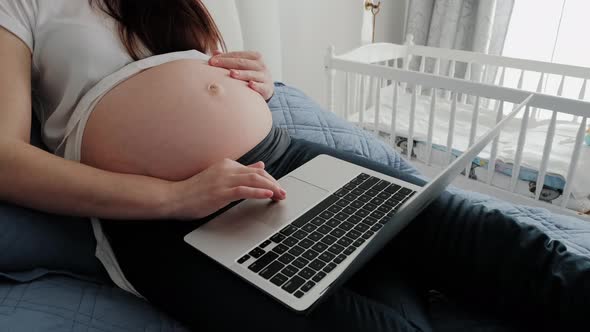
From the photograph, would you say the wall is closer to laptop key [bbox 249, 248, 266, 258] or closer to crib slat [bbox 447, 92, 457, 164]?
crib slat [bbox 447, 92, 457, 164]

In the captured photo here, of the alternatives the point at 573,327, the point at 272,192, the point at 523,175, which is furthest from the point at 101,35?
the point at 523,175

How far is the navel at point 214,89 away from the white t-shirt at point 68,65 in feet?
0.43

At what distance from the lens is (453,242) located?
0.70 meters

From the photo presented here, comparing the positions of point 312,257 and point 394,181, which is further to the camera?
point 394,181

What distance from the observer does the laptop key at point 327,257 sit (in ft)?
2.07

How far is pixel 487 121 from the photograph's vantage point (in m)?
1.95

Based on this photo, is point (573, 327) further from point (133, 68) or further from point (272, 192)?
point (133, 68)

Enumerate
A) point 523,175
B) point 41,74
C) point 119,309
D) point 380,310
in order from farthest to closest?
point 523,175
point 41,74
point 119,309
point 380,310

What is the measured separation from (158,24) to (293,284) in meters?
0.67

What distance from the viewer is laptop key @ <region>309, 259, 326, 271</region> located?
62 centimetres

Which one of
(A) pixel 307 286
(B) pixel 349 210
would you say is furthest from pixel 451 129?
(A) pixel 307 286

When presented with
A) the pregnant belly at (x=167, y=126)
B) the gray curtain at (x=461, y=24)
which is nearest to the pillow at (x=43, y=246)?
the pregnant belly at (x=167, y=126)

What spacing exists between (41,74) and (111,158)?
24cm

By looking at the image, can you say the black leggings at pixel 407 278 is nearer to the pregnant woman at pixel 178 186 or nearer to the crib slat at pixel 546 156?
the pregnant woman at pixel 178 186
